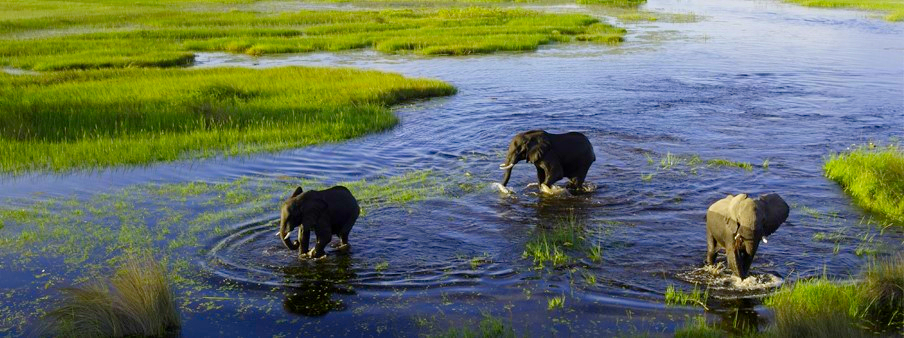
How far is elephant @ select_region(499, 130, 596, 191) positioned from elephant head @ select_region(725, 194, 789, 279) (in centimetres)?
398

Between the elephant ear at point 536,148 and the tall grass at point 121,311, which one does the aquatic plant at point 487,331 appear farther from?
the elephant ear at point 536,148

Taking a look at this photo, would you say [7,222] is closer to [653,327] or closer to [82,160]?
[82,160]

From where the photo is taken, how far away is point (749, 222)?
8977mm

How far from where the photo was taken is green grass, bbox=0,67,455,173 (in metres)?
16.9

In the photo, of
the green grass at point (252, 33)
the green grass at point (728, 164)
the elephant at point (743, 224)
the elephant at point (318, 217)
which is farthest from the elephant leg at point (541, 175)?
the green grass at point (252, 33)

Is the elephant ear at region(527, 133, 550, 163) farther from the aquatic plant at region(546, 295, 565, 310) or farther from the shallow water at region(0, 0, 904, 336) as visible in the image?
the aquatic plant at region(546, 295, 565, 310)

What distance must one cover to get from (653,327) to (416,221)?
459cm

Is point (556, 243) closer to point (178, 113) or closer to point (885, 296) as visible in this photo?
point (885, 296)

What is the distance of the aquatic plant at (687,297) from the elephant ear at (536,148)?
159 inches

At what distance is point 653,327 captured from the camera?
28.1 ft

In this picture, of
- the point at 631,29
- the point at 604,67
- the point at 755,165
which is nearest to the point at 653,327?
the point at 755,165

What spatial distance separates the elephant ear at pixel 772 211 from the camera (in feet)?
30.3

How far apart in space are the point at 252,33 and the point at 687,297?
38.1m

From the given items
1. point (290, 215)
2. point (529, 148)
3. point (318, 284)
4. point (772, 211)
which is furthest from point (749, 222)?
point (290, 215)
